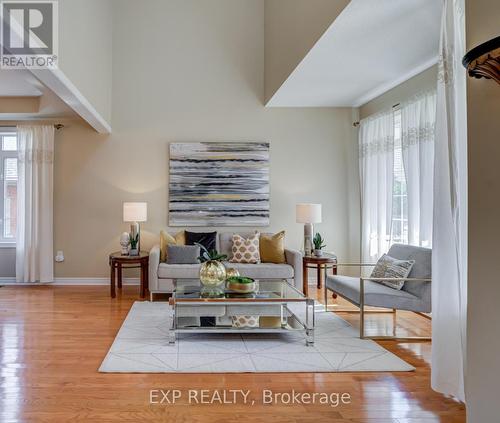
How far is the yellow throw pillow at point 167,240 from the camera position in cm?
541

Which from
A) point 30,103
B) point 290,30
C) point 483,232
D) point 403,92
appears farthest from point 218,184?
point 483,232

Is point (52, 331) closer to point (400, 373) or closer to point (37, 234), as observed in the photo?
point (37, 234)

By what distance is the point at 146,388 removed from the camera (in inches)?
100

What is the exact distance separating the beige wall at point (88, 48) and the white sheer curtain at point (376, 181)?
3704mm

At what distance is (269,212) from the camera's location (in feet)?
20.1

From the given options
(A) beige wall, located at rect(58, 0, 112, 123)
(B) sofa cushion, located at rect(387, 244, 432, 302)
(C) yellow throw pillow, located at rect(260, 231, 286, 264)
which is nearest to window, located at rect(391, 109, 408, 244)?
(B) sofa cushion, located at rect(387, 244, 432, 302)

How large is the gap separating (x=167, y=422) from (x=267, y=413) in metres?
0.55

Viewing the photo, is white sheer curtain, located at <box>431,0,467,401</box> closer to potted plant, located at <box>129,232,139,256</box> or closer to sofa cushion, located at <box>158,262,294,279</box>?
sofa cushion, located at <box>158,262,294,279</box>

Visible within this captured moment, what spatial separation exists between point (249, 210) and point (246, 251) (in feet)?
2.85

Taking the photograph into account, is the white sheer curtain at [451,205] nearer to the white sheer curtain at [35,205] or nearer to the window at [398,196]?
the window at [398,196]

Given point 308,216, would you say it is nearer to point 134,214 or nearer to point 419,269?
point 419,269

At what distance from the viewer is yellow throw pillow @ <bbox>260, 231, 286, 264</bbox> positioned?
544 cm

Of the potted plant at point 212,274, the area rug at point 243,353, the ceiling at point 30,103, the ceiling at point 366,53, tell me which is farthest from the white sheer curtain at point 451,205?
the ceiling at point 30,103

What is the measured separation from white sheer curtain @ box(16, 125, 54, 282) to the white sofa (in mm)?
1936
